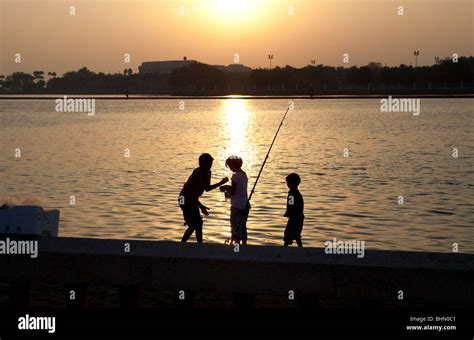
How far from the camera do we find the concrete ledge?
23.8ft

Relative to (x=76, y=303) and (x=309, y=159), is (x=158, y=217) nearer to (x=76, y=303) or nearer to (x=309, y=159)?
(x=76, y=303)

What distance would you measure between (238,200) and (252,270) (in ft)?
12.7

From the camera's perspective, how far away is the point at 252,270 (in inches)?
298

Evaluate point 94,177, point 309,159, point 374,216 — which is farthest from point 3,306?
point 309,159

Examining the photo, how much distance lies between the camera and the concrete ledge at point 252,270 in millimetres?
7266

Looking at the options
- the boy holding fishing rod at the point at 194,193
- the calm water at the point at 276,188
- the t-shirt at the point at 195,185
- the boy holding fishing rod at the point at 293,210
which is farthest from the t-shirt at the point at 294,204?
the calm water at the point at 276,188

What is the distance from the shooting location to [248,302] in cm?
815

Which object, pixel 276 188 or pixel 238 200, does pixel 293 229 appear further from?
pixel 276 188

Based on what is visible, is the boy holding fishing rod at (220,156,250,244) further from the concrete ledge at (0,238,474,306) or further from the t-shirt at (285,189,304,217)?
the concrete ledge at (0,238,474,306)

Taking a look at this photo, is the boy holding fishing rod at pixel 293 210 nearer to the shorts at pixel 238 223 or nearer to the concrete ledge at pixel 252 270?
the shorts at pixel 238 223

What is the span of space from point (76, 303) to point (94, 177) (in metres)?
21.8

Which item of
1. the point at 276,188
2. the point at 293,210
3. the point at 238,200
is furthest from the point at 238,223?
the point at 276,188

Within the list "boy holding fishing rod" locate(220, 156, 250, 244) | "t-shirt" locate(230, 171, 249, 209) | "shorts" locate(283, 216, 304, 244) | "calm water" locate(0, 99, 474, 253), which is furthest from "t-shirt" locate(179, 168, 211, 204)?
"calm water" locate(0, 99, 474, 253)

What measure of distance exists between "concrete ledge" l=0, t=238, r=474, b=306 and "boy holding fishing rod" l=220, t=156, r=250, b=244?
313cm
